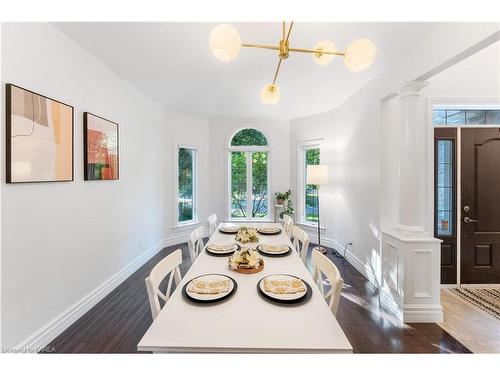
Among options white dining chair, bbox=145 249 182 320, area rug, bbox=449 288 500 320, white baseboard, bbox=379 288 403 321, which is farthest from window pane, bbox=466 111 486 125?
white dining chair, bbox=145 249 182 320

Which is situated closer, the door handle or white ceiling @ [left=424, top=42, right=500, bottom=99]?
white ceiling @ [left=424, top=42, right=500, bottom=99]

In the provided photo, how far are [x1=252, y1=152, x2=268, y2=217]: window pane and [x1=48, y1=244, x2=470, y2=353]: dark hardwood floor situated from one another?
8.80 ft

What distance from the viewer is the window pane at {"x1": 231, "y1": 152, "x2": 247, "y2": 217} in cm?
506

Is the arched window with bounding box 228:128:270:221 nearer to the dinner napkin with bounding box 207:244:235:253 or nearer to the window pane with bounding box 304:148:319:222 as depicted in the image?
the window pane with bounding box 304:148:319:222

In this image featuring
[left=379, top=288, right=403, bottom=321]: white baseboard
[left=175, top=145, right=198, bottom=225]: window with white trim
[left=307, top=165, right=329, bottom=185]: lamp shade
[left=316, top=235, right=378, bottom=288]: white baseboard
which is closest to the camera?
[left=379, top=288, right=403, bottom=321]: white baseboard

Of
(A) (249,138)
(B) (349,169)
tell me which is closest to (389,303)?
(B) (349,169)

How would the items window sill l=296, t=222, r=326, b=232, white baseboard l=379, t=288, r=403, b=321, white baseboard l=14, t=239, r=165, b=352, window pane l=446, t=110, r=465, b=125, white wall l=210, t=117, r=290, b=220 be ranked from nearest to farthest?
white baseboard l=14, t=239, r=165, b=352 < white baseboard l=379, t=288, r=403, b=321 < window pane l=446, t=110, r=465, b=125 < window sill l=296, t=222, r=326, b=232 < white wall l=210, t=117, r=290, b=220

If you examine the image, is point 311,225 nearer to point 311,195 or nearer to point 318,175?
point 311,195

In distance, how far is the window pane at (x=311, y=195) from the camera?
471cm

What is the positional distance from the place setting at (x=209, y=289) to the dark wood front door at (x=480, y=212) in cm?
309

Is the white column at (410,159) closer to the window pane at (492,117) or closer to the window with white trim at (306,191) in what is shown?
the window pane at (492,117)

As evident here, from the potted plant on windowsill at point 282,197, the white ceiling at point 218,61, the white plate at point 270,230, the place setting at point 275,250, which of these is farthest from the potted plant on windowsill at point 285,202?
the place setting at point 275,250

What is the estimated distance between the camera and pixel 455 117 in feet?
8.93
